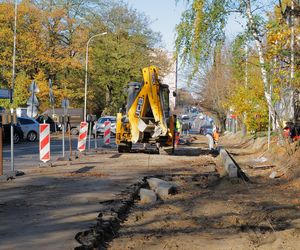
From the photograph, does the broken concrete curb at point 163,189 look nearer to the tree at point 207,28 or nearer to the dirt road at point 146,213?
the dirt road at point 146,213

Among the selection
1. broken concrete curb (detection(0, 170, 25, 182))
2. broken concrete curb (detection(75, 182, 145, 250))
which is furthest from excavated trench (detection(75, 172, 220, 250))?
broken concrete curb (detection(0, 170, 25, 182))

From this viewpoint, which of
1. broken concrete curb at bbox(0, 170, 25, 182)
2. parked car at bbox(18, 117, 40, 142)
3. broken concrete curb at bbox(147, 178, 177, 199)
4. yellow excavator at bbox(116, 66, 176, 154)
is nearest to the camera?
broken concrete curb at bbox(147, 178, 177, 199)

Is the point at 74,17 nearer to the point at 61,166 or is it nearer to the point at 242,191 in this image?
the point at 61,166

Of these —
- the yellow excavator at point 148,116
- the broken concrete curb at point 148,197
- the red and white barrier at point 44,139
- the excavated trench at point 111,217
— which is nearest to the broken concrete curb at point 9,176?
the red and white barrier at point 44,139

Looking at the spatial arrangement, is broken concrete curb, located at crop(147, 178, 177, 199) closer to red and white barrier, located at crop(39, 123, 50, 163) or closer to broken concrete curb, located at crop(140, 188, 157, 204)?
broken concrete curb, located at crop(140, 188, 157, 204)

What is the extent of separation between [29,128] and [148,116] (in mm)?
15037

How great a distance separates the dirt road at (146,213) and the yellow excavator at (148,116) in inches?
262

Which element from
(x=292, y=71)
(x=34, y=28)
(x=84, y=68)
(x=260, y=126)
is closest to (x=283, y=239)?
(x=292, y=71)

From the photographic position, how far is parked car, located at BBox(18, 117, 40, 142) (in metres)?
34.2

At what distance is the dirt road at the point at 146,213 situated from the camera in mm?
6902

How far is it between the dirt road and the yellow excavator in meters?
6.66

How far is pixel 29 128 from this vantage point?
113 feet

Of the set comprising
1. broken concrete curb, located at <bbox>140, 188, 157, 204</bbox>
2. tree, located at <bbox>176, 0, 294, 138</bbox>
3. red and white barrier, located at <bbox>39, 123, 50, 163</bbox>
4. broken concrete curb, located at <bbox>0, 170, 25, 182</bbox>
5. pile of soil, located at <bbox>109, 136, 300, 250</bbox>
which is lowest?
pile of soil, located at <bbox>109, 136, 300, 250</bbox>

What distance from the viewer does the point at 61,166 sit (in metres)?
15.8
